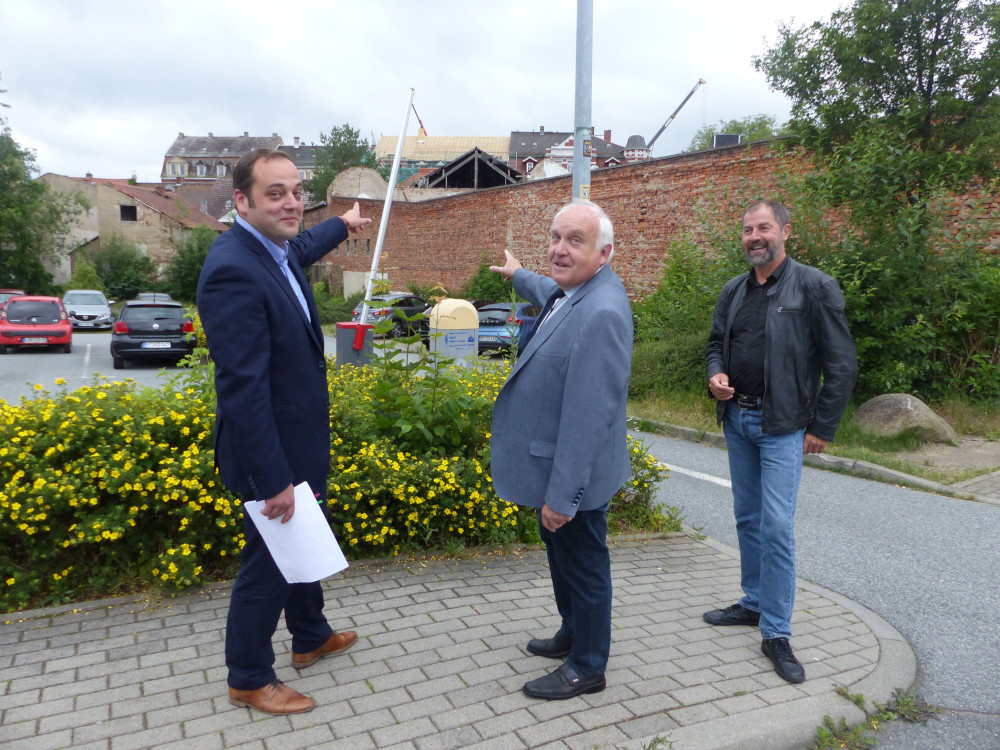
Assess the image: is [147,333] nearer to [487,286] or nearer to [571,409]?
[487,286]

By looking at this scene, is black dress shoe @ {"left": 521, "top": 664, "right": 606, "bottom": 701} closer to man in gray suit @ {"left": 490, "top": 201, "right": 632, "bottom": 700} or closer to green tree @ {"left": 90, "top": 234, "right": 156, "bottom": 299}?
man in gray suit @ {"left": 490, "top": 201, "right": 632, "bottom": 700}

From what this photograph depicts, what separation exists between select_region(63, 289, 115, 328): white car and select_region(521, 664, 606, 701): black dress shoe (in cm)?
3143

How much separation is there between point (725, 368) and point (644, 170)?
17247mm

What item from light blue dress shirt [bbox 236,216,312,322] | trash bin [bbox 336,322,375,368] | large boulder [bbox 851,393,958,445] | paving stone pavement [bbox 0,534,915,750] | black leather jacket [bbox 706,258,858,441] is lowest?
paving stone pavement [bbox 0,534,915,750]

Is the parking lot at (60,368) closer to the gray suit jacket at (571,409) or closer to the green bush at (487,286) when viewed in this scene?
the gray suit jacket at (571,409)

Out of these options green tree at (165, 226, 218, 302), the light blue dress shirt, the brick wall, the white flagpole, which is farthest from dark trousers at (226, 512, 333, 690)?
green tree at (165, 226, 218, 302)

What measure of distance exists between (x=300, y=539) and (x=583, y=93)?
25.1 feet

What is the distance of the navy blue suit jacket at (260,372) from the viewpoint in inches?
99.7

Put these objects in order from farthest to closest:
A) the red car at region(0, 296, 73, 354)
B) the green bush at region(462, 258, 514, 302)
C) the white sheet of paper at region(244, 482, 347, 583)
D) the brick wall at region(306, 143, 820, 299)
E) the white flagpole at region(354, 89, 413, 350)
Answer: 1. the green bush at region(462, 258, 514, 302)
2. the red car at region(0, 296, 73, 354)
3. the brick wall at region(306, 143, 820, 299)
4. the white flagpole at region(354, 89, 413, 350)
5. the white sheet of paper at region(244, 482, 347, 583)

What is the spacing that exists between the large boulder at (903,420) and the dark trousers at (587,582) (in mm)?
7165

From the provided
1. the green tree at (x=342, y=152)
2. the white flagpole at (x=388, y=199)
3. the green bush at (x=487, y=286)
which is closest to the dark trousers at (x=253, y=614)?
the white flagpole at (x=388, y=199)

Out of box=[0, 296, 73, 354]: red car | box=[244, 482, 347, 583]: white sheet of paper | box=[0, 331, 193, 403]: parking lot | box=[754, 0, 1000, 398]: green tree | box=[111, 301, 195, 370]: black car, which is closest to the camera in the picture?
box=[244, 482, 347, 583]: white sheet of paper

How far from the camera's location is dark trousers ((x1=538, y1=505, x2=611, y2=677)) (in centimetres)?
299

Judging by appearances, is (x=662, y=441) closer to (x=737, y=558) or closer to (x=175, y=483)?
(x=737, y=558)
